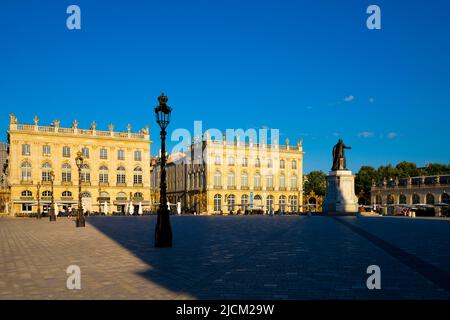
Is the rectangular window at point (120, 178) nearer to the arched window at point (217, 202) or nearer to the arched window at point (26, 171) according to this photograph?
the arched window at point (26, 171)

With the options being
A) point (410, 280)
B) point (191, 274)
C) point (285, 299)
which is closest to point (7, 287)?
point (191, 274)

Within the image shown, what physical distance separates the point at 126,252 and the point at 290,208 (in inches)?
2860

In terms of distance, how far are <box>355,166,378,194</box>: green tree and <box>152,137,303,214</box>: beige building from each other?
833 inches

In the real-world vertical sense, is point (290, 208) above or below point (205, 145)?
below

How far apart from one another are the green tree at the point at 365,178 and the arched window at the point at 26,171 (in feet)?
230

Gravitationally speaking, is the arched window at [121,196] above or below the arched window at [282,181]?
below

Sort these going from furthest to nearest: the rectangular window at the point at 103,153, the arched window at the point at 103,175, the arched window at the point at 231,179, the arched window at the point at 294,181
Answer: the arched window at the point at 294,181
the arched window at the point at 231,179
the rectangular window at the point at 103,153
the arched window at the point at 103,175

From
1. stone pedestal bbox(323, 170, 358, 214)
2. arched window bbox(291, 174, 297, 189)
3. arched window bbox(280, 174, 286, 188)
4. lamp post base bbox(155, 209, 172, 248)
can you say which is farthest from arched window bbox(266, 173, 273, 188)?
lamp post base bbox(155, 209, 172, 248)

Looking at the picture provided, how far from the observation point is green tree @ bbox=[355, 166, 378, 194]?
9788 centimetres

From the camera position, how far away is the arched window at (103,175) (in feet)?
223

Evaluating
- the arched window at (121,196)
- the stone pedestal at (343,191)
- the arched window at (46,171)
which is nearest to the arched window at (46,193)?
the arched window at (46,171)
